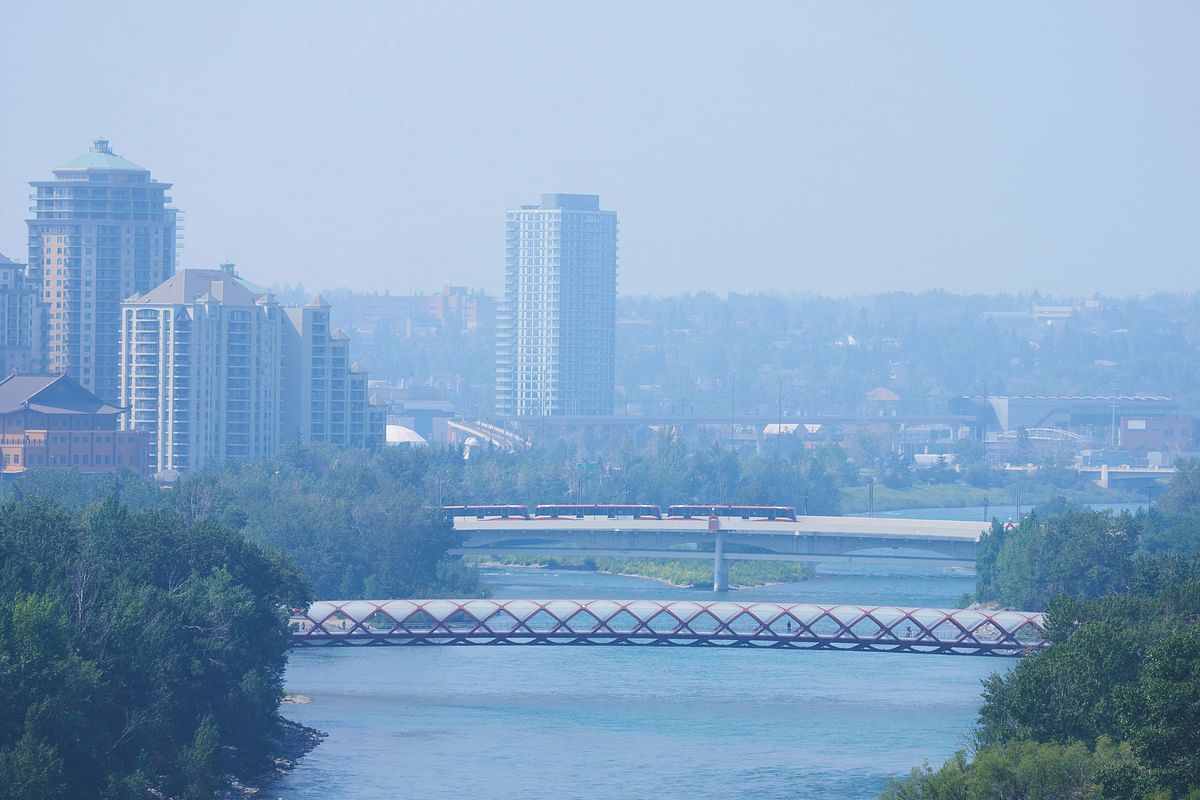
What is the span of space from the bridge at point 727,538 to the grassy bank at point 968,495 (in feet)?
88.3

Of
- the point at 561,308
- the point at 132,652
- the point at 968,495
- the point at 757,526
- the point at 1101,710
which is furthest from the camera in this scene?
the point at 561,308

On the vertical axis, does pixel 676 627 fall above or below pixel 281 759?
above

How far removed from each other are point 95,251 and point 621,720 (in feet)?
137

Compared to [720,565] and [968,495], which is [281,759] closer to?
[720,565]

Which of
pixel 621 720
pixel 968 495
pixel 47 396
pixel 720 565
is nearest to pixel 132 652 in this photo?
pixel 621 720

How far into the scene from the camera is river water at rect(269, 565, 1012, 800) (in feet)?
96.7

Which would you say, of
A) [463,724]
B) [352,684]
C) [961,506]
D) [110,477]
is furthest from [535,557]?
[961,506]

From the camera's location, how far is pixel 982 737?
89.5 ft

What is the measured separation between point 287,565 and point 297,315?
35.2m

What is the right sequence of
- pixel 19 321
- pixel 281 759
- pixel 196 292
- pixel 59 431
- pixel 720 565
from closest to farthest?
pixel 281 759, pixel 720 565, pixel 59 431, pixel 196 292, pixel 19 321

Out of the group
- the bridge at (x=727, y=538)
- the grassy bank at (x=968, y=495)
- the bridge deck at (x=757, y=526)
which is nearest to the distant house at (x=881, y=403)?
the grassy bank at (x=968, y=495)

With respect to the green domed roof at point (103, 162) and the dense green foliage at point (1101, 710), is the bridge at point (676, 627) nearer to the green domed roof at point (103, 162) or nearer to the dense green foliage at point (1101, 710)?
the dense green foliage at point (1101, 710)

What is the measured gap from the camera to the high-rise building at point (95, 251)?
7200 cm

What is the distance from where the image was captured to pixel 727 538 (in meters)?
52.0
